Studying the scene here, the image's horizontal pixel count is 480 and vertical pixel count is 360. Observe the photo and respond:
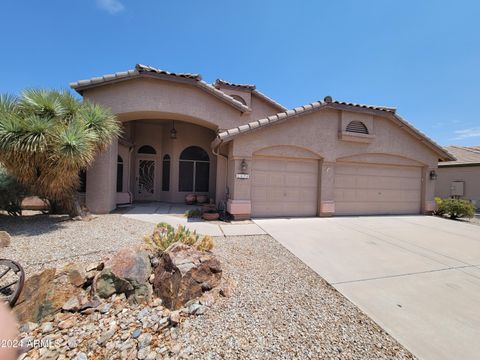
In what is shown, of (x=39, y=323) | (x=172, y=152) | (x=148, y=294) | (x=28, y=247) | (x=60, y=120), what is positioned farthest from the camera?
(x=172, y=152)

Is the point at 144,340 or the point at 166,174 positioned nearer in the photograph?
the point at 144,340

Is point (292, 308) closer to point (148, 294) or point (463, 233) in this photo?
point (148, 294)

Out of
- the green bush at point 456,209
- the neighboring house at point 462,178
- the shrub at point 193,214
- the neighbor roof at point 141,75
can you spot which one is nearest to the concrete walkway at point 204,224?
the shrub at point 193,214

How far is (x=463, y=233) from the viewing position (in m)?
7.39

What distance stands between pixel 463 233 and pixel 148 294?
9951mm

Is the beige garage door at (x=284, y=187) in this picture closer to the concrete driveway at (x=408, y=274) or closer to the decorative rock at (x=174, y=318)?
the concrete driveway at (x=408, y=274)

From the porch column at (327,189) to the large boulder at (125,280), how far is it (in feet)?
25.1

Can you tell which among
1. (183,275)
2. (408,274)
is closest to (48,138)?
(183,275)

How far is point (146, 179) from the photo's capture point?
43.4 ft

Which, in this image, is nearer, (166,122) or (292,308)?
(292,308)

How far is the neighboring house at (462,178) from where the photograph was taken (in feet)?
46.8

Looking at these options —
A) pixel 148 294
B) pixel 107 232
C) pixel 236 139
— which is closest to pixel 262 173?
pixel 236 139

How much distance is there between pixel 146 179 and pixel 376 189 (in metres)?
12.6

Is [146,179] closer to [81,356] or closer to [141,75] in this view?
[141,75]
